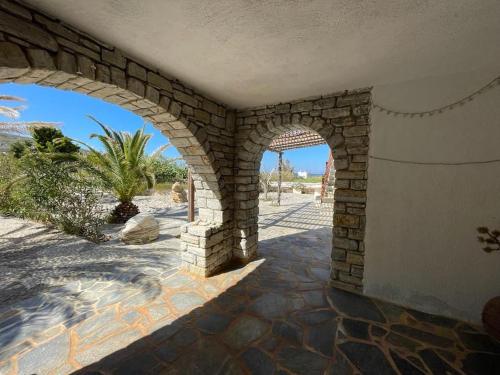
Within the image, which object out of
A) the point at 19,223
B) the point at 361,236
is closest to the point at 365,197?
the point at 361,236

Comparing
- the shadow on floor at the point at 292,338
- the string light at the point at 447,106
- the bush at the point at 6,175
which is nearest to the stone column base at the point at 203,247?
the shadow on floor at the point at 292,338

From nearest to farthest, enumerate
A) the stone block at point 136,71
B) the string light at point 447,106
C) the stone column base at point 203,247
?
the stone block at point 136,71, the string light at point 447,106, the stone column base at point 203,247

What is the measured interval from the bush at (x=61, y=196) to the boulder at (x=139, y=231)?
1.15 metres

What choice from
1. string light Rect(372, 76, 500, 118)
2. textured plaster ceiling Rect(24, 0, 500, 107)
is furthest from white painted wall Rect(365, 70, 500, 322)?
textured plaster ceiling Rect(24, 0, 500, 107)

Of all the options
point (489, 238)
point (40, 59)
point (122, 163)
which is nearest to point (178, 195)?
point (122, 163)

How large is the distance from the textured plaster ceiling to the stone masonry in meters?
0.20

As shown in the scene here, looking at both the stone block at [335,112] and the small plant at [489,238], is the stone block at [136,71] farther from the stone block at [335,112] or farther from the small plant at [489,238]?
the small plant at [489,238]

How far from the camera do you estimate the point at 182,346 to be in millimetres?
2225

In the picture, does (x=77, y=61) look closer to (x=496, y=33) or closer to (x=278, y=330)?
(x=278, y=330)

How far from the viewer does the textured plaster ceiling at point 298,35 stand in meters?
1.63

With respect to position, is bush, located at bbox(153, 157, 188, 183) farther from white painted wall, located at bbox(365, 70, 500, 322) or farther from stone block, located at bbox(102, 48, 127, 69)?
white painted wall, located at bbox(365, 70, 500, 322)

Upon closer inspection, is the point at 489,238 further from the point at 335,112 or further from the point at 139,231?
the point at 139,231

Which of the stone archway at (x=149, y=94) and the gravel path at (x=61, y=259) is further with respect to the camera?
the gravel path at (x=61, y=259)

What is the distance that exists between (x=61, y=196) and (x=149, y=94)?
518 cm
